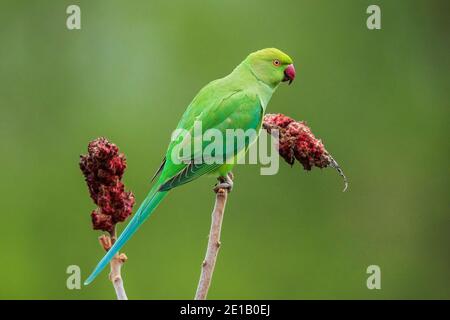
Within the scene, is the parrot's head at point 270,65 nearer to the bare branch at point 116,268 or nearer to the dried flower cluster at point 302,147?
the dried flower cluster at point 302,147

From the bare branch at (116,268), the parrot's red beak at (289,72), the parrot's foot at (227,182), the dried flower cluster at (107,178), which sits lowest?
the bare branch at (116,268)

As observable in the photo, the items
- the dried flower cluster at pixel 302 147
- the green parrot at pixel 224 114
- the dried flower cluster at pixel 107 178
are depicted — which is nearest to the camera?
the dried flower cluster at pixel 107 178

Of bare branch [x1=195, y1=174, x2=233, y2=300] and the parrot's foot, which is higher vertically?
the parrot's foot

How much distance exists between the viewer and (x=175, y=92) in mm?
7551

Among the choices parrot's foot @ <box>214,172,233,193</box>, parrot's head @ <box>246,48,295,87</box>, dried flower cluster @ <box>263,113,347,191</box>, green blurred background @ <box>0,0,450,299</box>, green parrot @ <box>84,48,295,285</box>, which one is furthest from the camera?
green blurred background @ <box>0,0,450,299</box>

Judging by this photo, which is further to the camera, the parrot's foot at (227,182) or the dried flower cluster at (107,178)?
the parrot's foot at (227,182)

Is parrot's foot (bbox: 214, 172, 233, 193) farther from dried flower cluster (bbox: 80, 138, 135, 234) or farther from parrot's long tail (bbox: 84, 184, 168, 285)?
dried flower cluster (bbox: 80, 138, 135, 234)

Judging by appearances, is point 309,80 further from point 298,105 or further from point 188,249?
point 188,249

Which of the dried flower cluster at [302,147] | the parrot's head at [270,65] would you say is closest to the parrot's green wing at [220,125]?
the parrot's head at [270,65]

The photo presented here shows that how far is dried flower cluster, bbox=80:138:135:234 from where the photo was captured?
9.46 ft

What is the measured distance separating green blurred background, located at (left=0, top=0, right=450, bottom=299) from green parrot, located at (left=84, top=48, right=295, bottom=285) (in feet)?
9.58

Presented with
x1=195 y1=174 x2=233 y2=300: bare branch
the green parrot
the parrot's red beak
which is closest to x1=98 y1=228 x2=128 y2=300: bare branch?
x1=195 y1=174 x2=233 y2=300: bare branch

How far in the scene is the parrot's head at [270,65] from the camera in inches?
168

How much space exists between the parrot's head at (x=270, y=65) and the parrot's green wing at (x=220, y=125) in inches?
7.8
